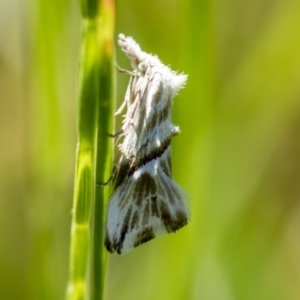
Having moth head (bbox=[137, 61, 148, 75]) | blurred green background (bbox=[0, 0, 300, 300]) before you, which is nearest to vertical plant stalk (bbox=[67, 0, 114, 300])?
blurred green background (bbox=[0, 0, 300, 300])

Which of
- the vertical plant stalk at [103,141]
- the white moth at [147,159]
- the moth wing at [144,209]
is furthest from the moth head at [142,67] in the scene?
the vertical plant stalk at [103,141]

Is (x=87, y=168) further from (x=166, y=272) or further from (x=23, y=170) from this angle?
(x=23, y=170)

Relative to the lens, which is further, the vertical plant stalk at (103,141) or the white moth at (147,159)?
the white moth at (147,159)

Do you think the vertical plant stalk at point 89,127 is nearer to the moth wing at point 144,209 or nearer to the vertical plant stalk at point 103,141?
the vertical plant stalk at point 103,141

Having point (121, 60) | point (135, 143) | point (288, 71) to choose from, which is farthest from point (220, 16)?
point (135, 143)

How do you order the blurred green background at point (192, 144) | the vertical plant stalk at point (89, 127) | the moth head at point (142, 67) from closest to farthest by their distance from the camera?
the vertical plant stalk at point (89, 127) < the blurred green background at point (192, 144) < the moth head at point (142, 67)

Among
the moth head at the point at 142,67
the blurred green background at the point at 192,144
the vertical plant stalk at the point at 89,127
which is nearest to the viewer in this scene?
the vertical plant stalk at the point at 89,127
